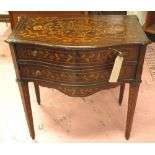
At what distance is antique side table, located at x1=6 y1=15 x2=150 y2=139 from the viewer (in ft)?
2.90

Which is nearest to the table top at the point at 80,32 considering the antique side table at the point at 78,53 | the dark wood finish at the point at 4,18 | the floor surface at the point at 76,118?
the antique side table at the point at 78,53

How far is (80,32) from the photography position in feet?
3.20

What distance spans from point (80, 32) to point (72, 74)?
19 centimetres

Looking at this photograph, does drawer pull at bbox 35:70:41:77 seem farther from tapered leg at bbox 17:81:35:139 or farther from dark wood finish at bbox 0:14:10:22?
dark wood finish at bbox 0:14:10:22

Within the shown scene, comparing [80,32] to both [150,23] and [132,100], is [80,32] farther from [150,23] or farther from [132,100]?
[150,23]

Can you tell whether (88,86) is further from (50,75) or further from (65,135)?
(65,135)

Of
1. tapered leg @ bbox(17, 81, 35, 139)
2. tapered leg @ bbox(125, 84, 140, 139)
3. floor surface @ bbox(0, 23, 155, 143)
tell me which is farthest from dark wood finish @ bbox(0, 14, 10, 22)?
tapered leg @ bbox(125, 84, 140, 139)

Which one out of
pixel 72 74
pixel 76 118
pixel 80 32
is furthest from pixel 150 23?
pixel 72 74

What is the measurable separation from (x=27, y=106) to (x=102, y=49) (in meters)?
0.50

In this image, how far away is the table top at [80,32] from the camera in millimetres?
888

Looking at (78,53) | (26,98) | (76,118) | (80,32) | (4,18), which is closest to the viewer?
(78,53)

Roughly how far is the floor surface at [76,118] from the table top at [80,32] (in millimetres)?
618

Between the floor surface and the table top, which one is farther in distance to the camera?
the floor surface

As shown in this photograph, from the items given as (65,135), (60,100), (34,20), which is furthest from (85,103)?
(34,20)
